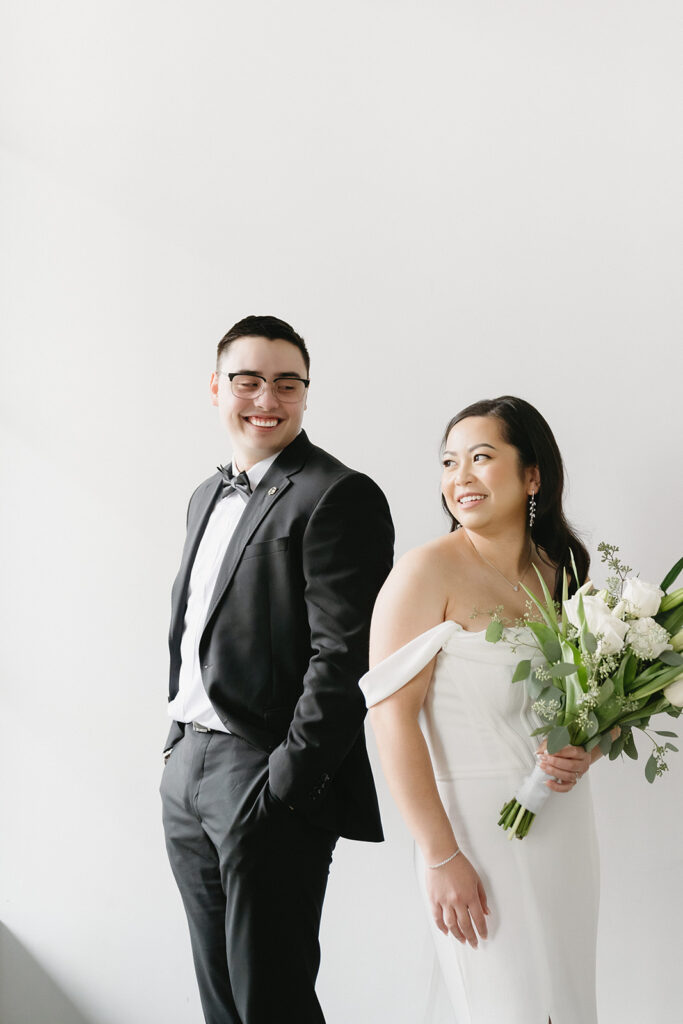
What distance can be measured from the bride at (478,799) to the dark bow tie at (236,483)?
59cm

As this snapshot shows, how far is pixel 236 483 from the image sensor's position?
8.74 ft

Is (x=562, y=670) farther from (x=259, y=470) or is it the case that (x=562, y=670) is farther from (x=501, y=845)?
(x=259, y=470)

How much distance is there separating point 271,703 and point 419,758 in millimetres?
469

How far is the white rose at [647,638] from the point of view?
1.99 meters

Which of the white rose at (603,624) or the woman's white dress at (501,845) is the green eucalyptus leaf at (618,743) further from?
the white rose at (603,624)

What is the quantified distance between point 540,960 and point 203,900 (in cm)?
89

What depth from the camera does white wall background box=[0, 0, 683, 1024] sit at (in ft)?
9.09

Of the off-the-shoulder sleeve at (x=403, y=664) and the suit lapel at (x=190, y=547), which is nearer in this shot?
the off-the-shoulder sleeve at (x=403, y=664)

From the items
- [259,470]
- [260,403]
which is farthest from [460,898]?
[260,403]

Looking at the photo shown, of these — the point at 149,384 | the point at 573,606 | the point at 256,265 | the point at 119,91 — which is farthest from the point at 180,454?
the point at 573,606

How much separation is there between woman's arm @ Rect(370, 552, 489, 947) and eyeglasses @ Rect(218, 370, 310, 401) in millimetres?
677

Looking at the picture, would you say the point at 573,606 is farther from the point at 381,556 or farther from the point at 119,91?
the point at 119,91

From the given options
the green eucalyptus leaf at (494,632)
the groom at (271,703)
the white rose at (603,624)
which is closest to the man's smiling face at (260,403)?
the groom at (271,703)

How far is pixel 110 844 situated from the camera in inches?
131
